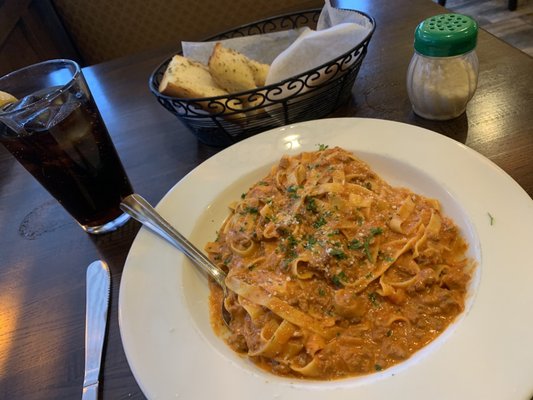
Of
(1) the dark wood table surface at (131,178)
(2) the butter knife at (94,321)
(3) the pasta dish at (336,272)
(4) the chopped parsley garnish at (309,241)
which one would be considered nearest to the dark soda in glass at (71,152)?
(1) the dark wood table surface at (131,178)

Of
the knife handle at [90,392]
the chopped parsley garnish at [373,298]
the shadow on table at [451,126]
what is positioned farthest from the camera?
the shadow on table at [451,126]

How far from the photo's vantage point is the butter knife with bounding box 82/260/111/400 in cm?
137

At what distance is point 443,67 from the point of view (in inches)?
74.5

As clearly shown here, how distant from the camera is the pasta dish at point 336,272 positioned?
1.36 m

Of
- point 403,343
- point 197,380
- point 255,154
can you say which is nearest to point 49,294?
point 197,380

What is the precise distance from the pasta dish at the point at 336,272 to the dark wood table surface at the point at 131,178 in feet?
1.37

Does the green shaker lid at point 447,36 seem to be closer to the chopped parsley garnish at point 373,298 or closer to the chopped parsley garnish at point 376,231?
the chopped parsley garnish at point 376,231

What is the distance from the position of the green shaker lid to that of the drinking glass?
56.6 inches

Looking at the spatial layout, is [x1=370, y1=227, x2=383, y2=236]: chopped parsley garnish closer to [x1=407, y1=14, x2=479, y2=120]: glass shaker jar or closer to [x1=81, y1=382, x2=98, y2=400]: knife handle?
[x1=407, y1=14, x2=479, y2=120]: glass shaker jar

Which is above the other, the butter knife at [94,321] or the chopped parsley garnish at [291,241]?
the chopped parsley garnish at [291,241]

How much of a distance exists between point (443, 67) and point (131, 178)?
162 centimetres

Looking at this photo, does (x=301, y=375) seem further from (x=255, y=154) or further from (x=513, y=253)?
(x=255, y=154)

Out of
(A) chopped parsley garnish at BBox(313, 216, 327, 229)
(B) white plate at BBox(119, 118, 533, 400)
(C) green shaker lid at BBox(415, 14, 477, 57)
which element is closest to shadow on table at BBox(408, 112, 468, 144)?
(B) white plate at BBox(119, 118, 533, 400)

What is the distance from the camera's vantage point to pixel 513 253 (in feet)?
4.20
